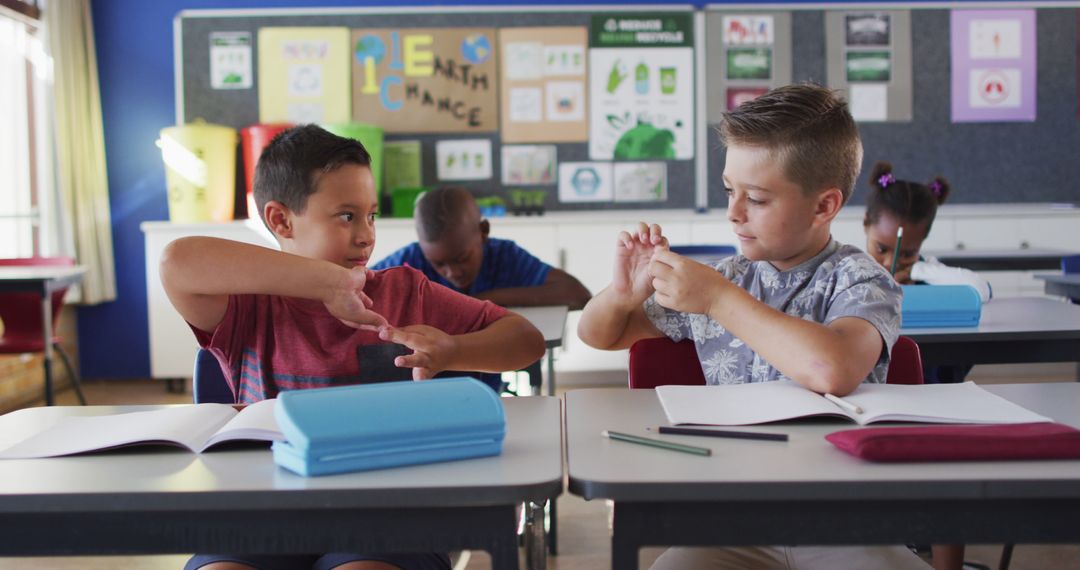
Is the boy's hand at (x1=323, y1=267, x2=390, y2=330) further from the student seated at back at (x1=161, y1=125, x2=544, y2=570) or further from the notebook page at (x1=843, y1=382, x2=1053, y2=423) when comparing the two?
the notebook page at (x1=843, y1=382, x2=1053, y2=423)

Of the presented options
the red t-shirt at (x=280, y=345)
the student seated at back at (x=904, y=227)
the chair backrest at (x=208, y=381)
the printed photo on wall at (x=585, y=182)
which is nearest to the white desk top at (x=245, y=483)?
the red t-shirt at (x=280, y=345)

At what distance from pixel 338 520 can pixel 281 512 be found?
51 mm

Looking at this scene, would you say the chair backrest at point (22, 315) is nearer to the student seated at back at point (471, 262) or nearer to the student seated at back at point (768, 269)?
the student seated at back at point (471, 262)

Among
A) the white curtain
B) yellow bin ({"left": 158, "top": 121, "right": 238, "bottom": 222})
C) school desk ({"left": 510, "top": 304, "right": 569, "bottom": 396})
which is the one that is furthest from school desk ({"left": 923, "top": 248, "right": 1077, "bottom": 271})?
the white curtain

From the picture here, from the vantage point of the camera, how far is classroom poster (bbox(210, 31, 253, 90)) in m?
4.91

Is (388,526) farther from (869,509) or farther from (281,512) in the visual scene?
(869,509)

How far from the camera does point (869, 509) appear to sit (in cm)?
82

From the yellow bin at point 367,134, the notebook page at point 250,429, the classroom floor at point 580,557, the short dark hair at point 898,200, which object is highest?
the yellow bin at point 367,134

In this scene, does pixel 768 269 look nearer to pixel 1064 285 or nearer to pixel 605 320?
pixel 605 320

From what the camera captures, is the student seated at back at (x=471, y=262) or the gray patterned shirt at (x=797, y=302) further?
the student seated at back at (x=471, y=262)

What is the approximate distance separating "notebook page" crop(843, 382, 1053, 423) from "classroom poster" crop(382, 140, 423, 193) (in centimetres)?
395

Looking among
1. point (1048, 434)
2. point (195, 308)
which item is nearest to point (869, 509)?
point (1048, 434)

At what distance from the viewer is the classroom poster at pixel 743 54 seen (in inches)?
191

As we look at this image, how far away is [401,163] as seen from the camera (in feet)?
16.2
